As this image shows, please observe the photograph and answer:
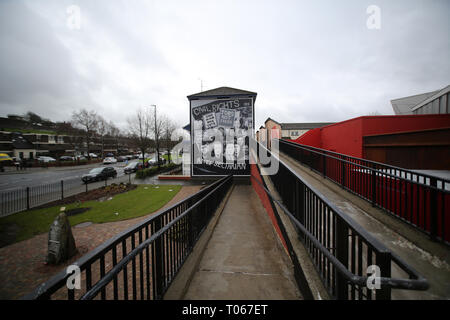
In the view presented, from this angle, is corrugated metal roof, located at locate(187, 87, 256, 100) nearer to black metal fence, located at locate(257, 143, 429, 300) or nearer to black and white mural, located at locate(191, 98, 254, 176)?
black and white mural, located at locate(191, 98, 254, 176)

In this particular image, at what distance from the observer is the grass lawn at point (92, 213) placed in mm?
7523

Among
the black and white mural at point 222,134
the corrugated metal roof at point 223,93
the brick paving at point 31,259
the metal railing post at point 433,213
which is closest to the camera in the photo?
the metal railing post at point 433,213

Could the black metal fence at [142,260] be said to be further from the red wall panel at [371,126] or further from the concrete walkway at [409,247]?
the red wall panel at [371,126]

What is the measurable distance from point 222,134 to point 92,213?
34.8 ft

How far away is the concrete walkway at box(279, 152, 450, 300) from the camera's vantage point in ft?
6.68

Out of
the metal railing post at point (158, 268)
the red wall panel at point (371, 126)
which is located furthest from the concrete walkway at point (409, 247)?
the red wall panel at point (371, 126)

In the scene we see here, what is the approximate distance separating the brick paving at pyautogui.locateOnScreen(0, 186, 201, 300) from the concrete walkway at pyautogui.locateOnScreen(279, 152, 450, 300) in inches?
290

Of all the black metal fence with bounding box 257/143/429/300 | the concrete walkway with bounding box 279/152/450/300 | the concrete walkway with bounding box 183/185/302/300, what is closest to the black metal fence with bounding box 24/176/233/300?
A: the concrete walkway with bounding box 183/185/302/300

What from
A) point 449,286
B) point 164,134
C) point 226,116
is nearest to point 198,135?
point 226,116

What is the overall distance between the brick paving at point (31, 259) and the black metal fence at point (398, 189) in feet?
27.6

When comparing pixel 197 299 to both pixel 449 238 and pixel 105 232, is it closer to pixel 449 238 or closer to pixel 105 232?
pixel 449 238

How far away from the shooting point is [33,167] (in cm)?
3047

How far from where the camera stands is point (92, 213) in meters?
9.12
